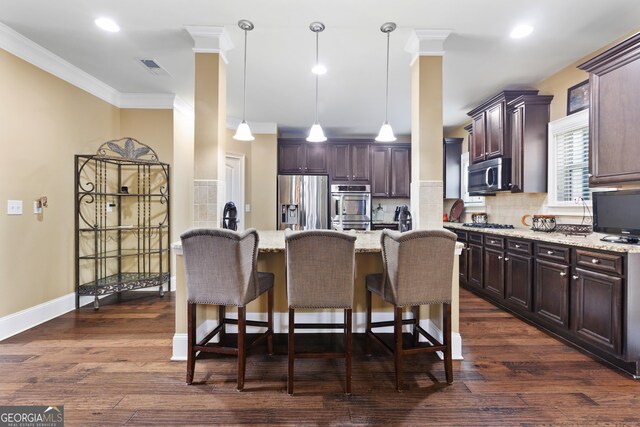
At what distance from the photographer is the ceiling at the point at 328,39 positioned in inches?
86.4

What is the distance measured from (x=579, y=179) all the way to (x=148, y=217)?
4.94 meters

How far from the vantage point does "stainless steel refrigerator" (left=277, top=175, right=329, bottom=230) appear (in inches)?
206

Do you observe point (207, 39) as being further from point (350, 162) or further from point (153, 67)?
point (350, 162)

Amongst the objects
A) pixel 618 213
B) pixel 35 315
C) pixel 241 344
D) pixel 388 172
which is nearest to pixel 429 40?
pixel 618 213

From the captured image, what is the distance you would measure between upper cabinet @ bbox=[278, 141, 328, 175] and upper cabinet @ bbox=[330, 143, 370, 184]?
10.9 inches

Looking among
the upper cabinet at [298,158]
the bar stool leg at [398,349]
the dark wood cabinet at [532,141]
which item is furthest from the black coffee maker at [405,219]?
the upper cabinet at [298,158]

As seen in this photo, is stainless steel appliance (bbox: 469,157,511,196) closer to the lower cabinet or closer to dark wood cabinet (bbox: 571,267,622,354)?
the lower cabinet

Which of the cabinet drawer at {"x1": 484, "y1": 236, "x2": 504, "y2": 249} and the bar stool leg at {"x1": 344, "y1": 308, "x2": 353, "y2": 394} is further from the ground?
the cabinet drawer at {"x1": 484, "y1": 236, "x2": 504, "y2": 249}

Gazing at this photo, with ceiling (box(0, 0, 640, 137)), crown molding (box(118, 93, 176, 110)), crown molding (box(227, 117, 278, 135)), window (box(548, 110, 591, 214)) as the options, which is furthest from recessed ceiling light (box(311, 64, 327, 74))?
window (box(548, 110, 591, 214))

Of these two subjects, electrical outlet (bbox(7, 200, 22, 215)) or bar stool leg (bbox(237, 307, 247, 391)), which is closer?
bar stool leg (bbox(237, 307, 247, 391))

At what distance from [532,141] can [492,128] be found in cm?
54

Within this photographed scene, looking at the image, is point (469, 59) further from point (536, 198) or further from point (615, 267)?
point (615, 267)

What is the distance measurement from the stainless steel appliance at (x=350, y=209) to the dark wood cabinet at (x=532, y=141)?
245cm

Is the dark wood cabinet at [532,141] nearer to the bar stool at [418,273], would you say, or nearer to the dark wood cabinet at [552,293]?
the dark wood cabinet at [552,293]
